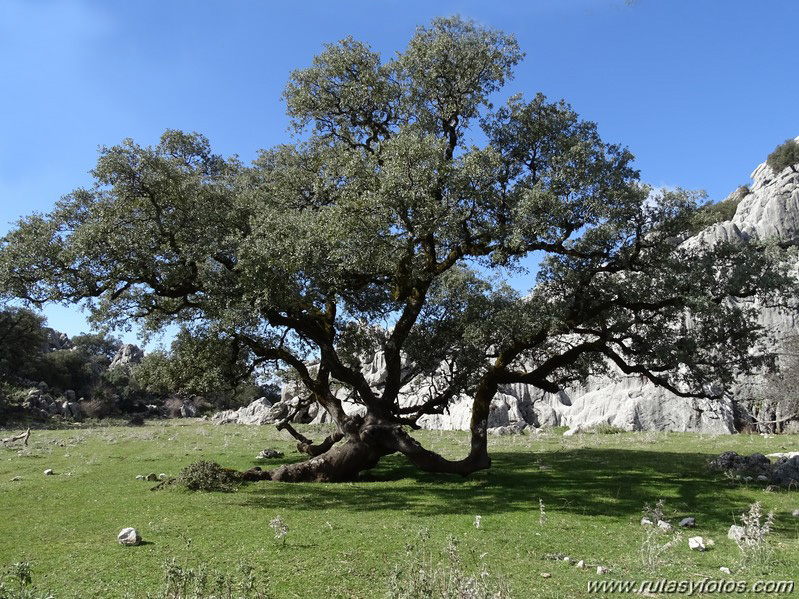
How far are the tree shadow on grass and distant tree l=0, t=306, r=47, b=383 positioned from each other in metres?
65.9

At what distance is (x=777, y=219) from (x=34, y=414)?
9704 cm

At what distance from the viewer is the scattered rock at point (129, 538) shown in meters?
12.0

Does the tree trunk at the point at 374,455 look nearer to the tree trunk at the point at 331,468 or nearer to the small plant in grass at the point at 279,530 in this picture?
the tree trunk at the point at 331,468

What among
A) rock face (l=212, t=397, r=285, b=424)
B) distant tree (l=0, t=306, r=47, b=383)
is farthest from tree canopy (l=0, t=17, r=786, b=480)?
distant tree (l=0, t=306, r=47, b=383)

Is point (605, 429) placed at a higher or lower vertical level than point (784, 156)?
lower

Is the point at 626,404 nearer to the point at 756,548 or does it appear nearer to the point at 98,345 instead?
the point at 756,548

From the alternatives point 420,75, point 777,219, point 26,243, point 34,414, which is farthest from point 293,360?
point 777,219

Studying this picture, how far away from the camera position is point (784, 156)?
98.0m

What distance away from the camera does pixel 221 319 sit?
1928 centimetres

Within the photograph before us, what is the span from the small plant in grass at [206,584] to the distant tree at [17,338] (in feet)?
244

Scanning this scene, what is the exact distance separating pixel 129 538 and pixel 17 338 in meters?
78.3

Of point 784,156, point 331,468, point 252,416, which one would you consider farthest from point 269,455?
point 784,156

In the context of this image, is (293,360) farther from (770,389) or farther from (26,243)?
(770,389)

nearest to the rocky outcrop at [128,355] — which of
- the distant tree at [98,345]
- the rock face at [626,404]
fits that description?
the distant tree at [98,345]
